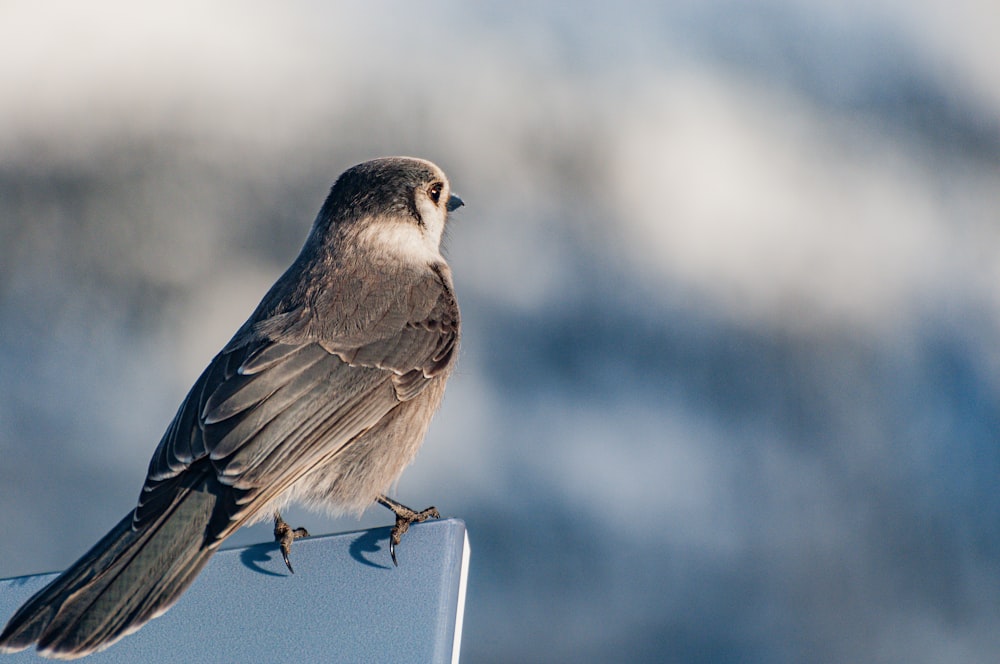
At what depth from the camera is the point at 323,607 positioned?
1882mm

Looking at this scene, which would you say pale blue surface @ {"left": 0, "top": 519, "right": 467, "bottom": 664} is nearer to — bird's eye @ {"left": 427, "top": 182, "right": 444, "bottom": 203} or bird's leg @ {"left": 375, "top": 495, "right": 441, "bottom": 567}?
bird's leg @ {"left": 375, "top": 495, "right": 441, "bottom": 567}

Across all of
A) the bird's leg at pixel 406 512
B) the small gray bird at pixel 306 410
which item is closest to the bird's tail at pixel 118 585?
the small gray bird at pixel 306 410

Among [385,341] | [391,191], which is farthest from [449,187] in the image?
[385,341]

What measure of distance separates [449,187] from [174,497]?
1893mm

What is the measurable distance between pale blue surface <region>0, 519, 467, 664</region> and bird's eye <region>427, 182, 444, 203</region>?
71.8 inches

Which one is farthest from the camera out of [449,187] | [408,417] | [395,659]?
[449,187]

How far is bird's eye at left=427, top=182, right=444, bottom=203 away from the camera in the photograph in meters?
3.68

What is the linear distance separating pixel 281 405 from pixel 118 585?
2.10 ft

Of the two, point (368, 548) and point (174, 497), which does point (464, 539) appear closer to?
point (368, 548)

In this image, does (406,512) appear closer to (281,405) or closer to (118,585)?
(281,405)

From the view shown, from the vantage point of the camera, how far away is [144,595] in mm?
1982

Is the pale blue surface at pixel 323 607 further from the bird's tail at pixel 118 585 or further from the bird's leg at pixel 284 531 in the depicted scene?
the bird's leg at pixel 284 531

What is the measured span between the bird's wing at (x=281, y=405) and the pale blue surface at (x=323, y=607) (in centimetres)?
19

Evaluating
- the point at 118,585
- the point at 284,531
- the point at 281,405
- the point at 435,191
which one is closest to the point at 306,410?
the point at 281,405
